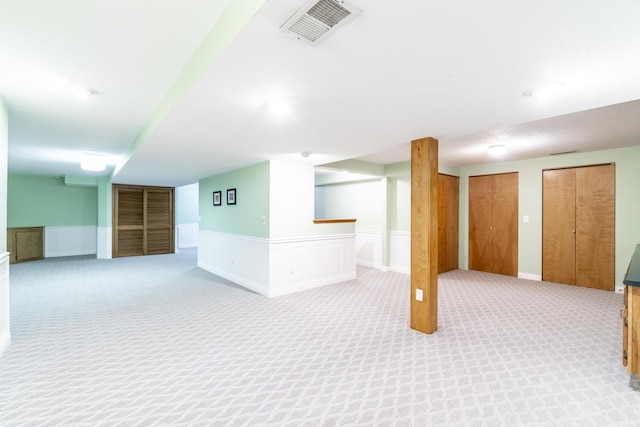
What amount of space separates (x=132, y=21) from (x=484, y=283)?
5.90m

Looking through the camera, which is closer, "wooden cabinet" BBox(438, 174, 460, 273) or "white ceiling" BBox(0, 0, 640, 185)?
"white ceiling" BBox(0, 0, 640, 185)

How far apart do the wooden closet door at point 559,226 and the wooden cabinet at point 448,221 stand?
156 centimetres

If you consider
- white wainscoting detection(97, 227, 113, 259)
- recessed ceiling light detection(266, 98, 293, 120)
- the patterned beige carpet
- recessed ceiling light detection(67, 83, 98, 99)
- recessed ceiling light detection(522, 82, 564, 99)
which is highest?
recessed ceiling light detection(67, 83, 98, 99)

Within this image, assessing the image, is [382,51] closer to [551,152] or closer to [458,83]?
[458,83]

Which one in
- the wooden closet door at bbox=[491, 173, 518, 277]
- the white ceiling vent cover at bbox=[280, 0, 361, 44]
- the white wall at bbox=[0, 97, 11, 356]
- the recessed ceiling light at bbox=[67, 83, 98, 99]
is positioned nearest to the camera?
the white ceiling vent cover at bbox=[280, 0, 361, 44]

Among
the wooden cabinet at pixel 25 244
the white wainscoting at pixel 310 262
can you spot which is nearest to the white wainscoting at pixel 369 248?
the white wainscoting at pixel 310 262

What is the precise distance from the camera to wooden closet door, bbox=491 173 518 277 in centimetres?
575

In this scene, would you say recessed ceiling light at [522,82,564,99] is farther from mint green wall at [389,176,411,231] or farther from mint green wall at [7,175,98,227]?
mint green wall at [7,175,98,227]

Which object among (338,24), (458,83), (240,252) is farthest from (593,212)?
(240,252)

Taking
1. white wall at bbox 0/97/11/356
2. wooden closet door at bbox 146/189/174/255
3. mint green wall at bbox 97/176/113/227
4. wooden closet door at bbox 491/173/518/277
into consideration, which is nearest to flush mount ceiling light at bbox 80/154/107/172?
white wall at bbox 0/97/11/356

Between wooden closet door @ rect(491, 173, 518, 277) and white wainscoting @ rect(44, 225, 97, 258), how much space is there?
438 inches

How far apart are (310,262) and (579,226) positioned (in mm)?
4686

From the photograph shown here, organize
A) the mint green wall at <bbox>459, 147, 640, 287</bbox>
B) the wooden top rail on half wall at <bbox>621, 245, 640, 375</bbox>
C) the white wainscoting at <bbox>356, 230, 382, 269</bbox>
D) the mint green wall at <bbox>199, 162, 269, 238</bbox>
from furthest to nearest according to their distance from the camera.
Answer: the white wainscoting at <bbox>356, 230, 382, 269</bbox>
the mint green wall at <bbox>199, 162, 269, 238</bbox>
the mint green wall at <bbox>459, 147, 640, 287</bbox>
the wooden top rail on half wall at <bbox>621, 245, 640, 375</bbox>

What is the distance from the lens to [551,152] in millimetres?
4918
